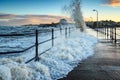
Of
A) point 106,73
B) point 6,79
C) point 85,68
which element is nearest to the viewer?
point 6,79

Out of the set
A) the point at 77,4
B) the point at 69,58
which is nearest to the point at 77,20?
the point at 77,4

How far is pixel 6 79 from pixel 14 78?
0.44 meters

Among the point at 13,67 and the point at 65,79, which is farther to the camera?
the point at 65,79

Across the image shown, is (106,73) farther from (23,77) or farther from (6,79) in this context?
(6,79)

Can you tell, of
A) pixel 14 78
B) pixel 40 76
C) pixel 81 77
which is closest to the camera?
pixel 14 78

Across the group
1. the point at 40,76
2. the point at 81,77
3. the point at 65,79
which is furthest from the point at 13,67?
the point at 81,77

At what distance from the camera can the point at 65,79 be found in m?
7.80

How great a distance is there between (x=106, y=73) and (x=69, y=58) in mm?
2686

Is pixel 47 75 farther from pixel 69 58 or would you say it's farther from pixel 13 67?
pixel 69 58

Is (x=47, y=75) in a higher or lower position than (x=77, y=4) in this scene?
lower

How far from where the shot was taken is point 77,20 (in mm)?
47781

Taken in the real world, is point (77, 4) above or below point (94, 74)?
above

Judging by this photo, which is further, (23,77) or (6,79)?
(23,77)

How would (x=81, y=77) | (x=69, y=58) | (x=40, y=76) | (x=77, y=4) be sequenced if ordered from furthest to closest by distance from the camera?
(x=77, y=4) → (x=69, y=58) → (x=81, y=77) → (x=40, y=76)
